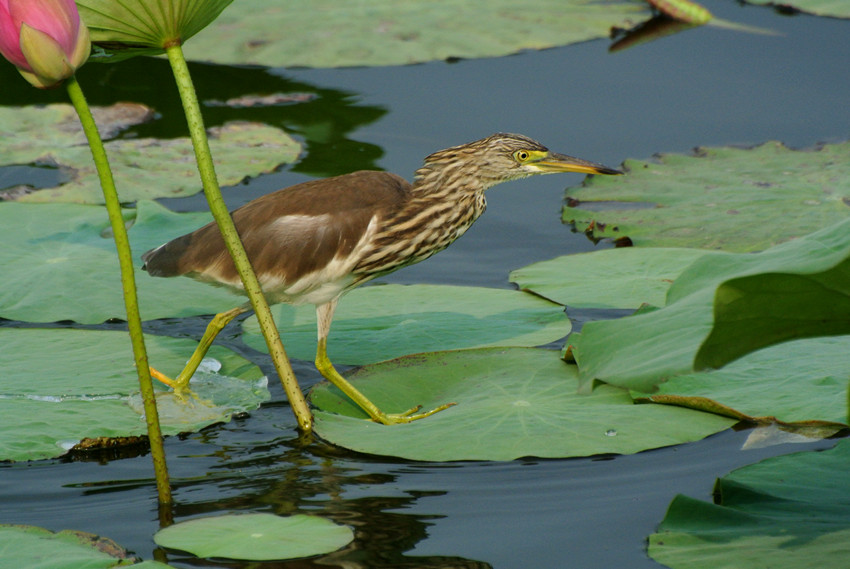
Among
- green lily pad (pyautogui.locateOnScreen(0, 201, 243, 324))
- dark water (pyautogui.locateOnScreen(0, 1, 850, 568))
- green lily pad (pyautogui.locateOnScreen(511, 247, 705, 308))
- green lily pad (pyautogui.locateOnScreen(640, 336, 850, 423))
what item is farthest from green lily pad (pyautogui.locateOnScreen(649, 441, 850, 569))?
green lily pad (pyautogui.locateOnScreen(0, 201, 243, 324))

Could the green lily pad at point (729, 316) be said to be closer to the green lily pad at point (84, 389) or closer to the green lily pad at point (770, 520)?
the green lily pad at point (770, 520)

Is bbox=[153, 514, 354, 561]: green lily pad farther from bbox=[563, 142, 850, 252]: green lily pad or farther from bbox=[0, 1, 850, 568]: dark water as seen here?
bbox=[563, 142, 850, 252]: green lily pad

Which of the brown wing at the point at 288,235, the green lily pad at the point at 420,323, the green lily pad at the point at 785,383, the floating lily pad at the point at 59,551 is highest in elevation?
the brown wing at the point at 288,235

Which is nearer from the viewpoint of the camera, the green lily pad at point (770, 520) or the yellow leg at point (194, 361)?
the green lily pad at point (770, 520)

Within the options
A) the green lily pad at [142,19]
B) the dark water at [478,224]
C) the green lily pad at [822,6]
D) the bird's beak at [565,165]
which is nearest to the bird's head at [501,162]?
the bird's beak at [565,165]

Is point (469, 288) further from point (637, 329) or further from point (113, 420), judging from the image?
point (637, 329)

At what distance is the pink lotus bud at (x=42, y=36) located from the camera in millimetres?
2438

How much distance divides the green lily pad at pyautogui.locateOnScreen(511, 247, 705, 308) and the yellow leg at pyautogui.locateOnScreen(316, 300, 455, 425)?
42.6 inches

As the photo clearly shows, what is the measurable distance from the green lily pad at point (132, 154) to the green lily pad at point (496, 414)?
235 centimetres

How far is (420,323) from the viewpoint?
4613 millimetres

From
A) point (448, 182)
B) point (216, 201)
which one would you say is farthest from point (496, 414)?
point (448, 182)

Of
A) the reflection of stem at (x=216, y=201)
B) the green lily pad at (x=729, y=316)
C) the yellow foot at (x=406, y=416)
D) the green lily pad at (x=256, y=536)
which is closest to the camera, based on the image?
the green lily pad at (x=729, y=316)

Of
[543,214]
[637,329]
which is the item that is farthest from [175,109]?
[637,329]

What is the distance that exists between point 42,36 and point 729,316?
67.3 inches
